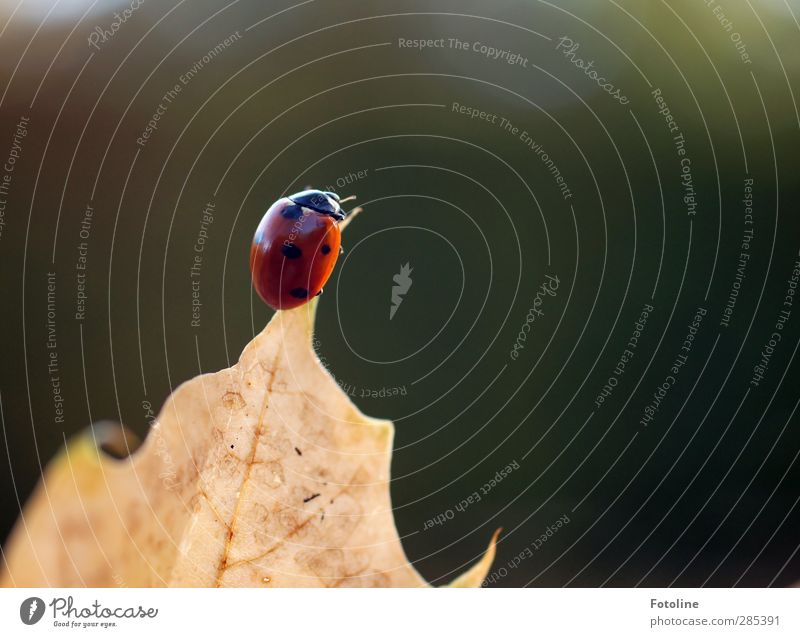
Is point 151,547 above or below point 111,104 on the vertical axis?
below

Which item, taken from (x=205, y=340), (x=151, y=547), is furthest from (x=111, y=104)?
(x=151, y=547)

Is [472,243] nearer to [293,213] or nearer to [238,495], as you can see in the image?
[293,213]

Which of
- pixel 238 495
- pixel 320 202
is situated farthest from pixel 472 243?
pixel 238 495

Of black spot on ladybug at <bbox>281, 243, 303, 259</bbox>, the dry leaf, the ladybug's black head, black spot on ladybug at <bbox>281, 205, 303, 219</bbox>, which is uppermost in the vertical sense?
the ladybug's black head

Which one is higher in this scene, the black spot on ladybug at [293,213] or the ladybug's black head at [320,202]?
the ladybug's black head at [320,202]

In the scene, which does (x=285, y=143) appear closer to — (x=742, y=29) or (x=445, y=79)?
(x=445, y=79)
